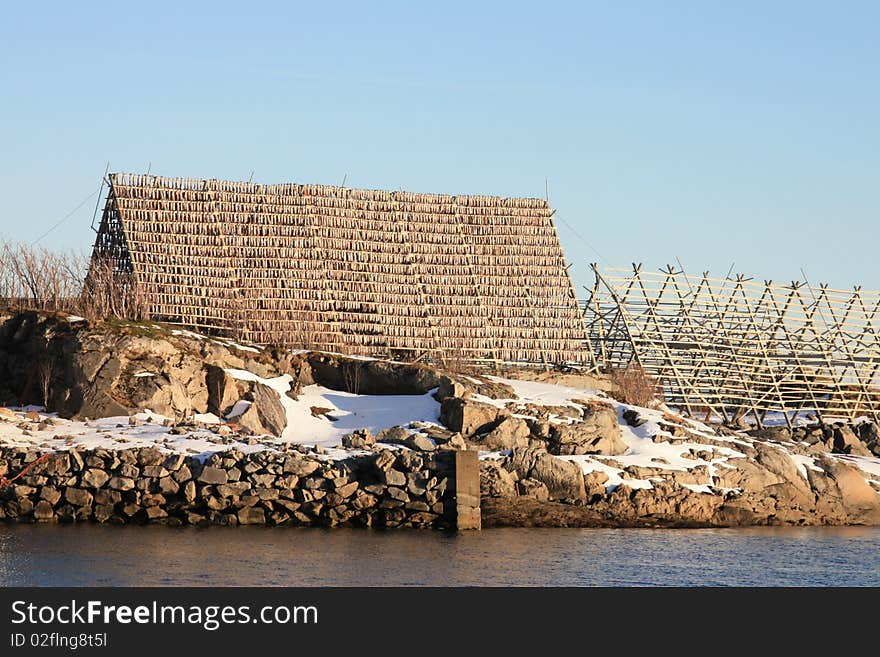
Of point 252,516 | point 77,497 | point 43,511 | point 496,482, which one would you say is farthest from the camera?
point 496,482

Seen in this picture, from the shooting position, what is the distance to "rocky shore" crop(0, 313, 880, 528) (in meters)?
29.0

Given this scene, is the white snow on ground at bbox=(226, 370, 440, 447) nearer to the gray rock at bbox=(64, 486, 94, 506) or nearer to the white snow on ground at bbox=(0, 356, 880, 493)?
the white snow on ground at bbox=(0, 356, 880, 493)

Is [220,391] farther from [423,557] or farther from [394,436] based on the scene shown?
[423,557]

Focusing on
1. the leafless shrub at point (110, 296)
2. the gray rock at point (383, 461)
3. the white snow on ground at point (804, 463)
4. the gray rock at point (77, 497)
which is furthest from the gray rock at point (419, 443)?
the white snow on ground at point (804, 463)

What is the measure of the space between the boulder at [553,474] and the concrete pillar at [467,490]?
5.17 feet

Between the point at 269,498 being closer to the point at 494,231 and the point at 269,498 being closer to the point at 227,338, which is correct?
the point at 227,338

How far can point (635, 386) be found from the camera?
38000mm

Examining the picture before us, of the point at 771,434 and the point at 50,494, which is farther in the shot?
the point at 771,434

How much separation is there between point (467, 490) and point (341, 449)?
3031 millimetres

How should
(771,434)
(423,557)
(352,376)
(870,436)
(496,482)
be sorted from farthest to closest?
(870,436)
(771,434)
(352,376)
(496,482)
(423,557)

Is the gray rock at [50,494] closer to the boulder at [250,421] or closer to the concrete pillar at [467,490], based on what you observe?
the boulder at [250,421]

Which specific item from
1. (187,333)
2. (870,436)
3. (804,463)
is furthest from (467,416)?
(870,436)

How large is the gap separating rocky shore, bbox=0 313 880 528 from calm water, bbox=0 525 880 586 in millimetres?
829
